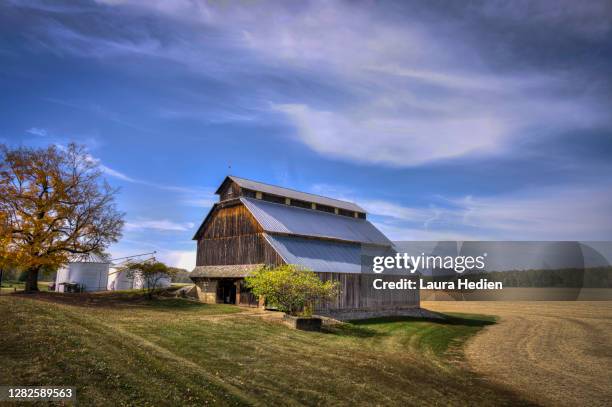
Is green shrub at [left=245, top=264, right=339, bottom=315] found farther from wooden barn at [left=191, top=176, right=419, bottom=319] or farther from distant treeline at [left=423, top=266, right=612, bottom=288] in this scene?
distant treeline at [left=423, top=266, right=612, bottom=288]

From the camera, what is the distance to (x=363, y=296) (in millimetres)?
38656

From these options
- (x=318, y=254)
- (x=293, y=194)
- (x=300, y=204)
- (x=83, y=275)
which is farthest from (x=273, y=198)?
(x=83, y=275)

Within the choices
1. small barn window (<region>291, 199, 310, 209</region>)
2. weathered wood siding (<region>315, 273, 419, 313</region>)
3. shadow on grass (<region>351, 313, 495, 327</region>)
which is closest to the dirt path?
shadow on grass (<region>351, 313, 495, 327</region>)

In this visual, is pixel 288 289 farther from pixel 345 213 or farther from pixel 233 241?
pixel 345 213

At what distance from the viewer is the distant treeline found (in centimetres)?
7631

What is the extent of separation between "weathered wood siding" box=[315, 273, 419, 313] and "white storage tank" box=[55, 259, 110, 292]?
36734mm

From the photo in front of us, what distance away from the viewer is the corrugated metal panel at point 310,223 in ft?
129

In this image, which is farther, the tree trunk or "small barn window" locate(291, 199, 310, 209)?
"small barn window" locate(291, 199, 310, 209)

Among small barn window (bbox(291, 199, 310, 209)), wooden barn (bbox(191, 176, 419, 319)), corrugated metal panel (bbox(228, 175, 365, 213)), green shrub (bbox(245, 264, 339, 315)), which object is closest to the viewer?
green shrub (bbox(245, 264, 339, 315))

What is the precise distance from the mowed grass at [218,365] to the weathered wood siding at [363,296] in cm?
1131

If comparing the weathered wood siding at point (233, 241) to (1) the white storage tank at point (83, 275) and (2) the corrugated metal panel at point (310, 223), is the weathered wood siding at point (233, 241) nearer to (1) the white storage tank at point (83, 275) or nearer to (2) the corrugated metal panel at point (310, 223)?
(2) the corrugated metal panel at point (310, 223)

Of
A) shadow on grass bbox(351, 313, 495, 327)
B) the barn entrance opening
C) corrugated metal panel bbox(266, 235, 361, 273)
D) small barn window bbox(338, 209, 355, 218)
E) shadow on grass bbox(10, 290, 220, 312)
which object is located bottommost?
shadow on grass bbox(351, 313, 495, 327)

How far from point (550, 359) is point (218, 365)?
18152 millimetres

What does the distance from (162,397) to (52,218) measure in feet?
118
